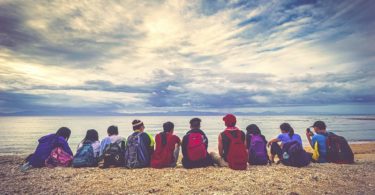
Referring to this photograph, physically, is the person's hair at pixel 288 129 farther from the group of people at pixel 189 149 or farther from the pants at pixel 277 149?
the pants at pixel 277 149

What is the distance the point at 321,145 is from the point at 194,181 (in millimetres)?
6286

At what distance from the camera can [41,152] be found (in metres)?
10.2

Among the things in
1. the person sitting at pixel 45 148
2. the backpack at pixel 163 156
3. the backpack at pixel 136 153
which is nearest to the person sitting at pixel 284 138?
the backpack at pixel 163 156

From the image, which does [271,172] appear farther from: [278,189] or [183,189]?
[183,189]

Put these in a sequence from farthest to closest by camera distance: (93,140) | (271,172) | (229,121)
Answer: (93,140) < (229,121) < (271,172)

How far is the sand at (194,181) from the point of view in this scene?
676 centimetres

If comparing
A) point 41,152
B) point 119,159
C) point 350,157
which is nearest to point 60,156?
point 41,152

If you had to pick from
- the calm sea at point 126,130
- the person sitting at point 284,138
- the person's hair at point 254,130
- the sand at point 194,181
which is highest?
the person's hair at point 254,130

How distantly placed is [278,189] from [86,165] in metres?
7.80

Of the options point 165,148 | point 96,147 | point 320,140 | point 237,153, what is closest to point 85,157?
point 96,147

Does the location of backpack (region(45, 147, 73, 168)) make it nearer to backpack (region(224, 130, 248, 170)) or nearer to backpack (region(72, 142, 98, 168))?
backpack (region(72, 142, 98, 168))

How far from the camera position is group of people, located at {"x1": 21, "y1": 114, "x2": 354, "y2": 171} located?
950 centimetres

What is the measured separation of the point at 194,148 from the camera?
9.56 metres

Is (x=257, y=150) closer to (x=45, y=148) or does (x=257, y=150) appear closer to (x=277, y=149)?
(x=277, y=149)
